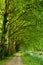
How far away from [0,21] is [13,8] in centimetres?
615

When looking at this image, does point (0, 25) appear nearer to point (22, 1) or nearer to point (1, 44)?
point (1, 44)

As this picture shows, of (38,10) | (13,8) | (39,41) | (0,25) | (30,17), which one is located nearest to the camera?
(38,10)

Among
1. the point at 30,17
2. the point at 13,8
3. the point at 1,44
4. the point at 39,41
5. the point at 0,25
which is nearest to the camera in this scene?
the point at 30,17

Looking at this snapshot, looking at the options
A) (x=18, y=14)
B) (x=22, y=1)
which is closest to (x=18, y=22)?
(x=18, y=14)

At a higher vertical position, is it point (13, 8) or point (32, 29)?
point (13, 8)

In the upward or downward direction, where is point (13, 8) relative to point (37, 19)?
upward

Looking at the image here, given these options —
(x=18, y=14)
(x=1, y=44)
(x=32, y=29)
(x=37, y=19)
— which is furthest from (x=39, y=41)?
(x=37, y=19)

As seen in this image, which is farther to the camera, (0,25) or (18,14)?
(0,25)

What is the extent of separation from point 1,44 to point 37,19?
942cm

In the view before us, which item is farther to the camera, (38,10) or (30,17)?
(30,17)

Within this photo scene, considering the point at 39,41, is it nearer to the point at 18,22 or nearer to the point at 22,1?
the point at 18,22

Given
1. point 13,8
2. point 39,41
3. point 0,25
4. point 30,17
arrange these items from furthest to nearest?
point 39,41
point 0,25
point 13,8
point 30,17

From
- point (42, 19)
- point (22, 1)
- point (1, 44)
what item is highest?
point (22, 1)

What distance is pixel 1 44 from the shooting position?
31391 millimetres
